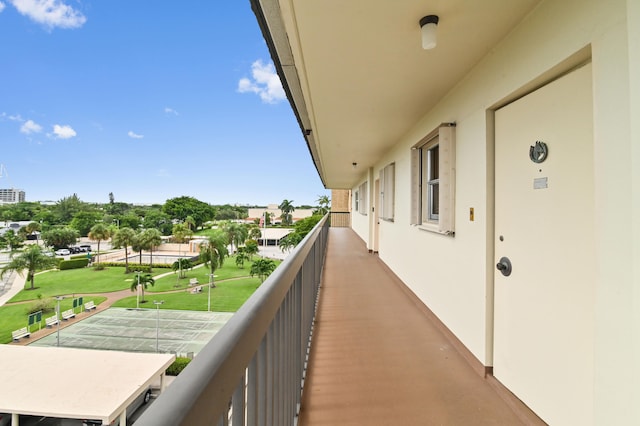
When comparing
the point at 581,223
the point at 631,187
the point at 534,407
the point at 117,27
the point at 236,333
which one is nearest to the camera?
the point at 236,333

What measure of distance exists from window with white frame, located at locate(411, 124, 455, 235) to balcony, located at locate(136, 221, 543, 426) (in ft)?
3.56

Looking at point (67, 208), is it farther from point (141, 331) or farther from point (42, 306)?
point (141, 331)

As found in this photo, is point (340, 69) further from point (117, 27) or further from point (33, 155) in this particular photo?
point (33, 155)

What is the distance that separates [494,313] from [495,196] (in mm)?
850

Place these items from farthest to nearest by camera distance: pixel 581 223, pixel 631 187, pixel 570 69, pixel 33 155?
pixel 33 155 → pixel 570 69 → pixel 581 223 → pixel 631 187

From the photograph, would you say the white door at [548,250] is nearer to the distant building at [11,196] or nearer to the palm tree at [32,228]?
the distant building at [11,196]

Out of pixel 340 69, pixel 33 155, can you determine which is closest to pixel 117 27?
pixel 33 155

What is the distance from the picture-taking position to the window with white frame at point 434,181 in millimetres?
2695

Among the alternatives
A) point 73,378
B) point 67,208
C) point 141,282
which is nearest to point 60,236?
point 67,208

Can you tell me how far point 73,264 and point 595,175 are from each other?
45386 millimetres

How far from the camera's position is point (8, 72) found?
171 feet

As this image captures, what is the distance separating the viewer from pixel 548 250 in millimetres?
1613

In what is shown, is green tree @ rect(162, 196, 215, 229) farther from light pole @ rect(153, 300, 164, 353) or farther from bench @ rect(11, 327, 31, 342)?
bench @ rect(11, 327, 31, 342)

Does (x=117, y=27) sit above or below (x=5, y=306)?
above
